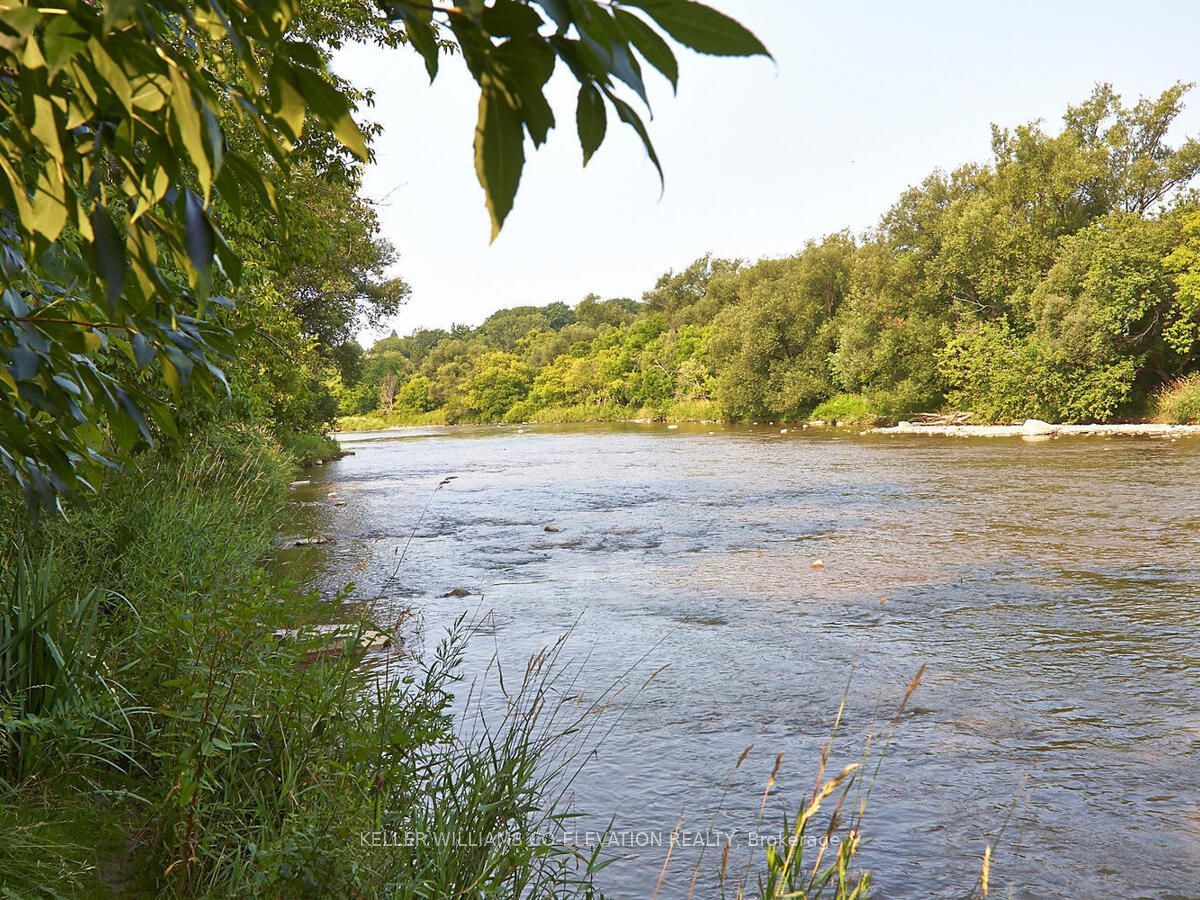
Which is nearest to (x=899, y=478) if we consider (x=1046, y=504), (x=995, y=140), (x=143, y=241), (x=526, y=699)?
(x=1046, y=504)

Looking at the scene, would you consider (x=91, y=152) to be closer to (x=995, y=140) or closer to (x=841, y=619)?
(x=841, y=619)

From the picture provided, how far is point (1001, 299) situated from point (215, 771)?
36.3 meters

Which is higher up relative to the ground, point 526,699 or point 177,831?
point 177,831

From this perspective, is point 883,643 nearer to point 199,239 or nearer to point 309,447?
point 199,239

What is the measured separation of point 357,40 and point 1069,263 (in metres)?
27.3

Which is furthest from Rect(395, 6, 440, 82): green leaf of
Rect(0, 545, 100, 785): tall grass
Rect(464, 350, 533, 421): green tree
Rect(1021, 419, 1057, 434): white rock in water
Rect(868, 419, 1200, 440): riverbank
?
Rect(464, 350, 533, 421): green tree

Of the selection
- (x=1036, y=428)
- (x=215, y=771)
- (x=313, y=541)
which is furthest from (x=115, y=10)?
(x=1036, y=428)

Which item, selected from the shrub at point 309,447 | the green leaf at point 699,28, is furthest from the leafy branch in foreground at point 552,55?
the shrub at point 309,447

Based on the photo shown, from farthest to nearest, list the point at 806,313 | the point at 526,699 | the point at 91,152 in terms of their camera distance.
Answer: the point at 806,313 → the point at 526,699 → the point at 91,152

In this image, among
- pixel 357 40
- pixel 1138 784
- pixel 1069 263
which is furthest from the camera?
pixel 1069 263

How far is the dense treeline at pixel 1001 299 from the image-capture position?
98.6 ft

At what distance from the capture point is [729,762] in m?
4.75

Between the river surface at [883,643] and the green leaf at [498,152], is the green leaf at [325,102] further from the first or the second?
→ the river surface at [883,643]

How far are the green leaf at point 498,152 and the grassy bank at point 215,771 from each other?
2.09 meters
